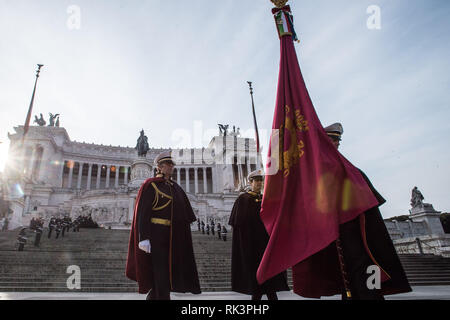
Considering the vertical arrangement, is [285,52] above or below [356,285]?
above

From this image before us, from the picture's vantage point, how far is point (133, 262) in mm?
4816

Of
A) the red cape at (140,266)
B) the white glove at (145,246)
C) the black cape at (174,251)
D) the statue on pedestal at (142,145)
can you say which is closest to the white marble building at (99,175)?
the statue on pedestal at (142,145)

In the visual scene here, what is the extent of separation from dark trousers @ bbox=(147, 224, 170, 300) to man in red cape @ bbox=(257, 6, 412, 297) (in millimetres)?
1509

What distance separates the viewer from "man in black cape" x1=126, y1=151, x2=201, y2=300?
445cm

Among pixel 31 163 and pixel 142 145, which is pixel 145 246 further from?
pixel 31 163

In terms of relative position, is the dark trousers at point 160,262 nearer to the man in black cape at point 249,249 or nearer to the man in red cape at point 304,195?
the man in black cape at point 249,249

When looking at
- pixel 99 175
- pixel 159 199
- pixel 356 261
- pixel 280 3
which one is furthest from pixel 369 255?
pixel 99 175

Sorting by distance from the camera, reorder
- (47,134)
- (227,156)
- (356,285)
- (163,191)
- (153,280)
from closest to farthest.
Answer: (356,285) → (153,280) → (163,191) → (47,134) → (227,156)

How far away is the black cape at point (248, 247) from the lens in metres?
4.85

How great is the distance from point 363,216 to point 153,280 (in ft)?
10.1

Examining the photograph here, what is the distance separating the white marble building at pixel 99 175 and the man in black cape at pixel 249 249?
25.7m
